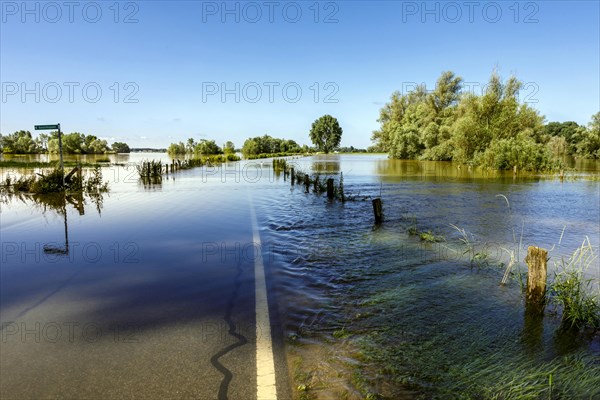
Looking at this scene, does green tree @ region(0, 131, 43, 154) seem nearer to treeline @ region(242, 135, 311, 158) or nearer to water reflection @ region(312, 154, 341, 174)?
treeline @ region(242, 135, 311, 158)

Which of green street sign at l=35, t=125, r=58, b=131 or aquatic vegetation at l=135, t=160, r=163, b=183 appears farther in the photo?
aquatic vegetation at l=135, t=160, r=163, b=183

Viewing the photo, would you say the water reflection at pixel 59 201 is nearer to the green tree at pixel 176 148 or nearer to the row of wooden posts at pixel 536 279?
the row of wooden posts at pixel 536 279

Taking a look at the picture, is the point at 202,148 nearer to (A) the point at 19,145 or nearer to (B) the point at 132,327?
(A) the point at 19,145

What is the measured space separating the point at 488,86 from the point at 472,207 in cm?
4204

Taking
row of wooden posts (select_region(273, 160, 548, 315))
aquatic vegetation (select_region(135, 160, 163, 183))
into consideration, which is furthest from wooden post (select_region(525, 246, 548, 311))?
aquatic vegetation (select_region(135, 160, 163, 183))

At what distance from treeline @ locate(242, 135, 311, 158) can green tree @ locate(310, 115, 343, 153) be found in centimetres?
775

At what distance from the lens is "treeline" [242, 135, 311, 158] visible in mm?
114312

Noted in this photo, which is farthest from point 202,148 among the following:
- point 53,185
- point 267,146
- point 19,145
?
point 53,185

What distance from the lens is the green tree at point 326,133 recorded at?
573 feet

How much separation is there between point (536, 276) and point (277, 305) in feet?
14.5

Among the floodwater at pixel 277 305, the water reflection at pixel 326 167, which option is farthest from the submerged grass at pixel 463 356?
the water reflection at pixel 326 167

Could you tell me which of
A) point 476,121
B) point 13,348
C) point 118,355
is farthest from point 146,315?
point 476,121

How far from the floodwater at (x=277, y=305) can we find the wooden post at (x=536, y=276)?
0.30 m

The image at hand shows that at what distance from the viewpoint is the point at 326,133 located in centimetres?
17662
